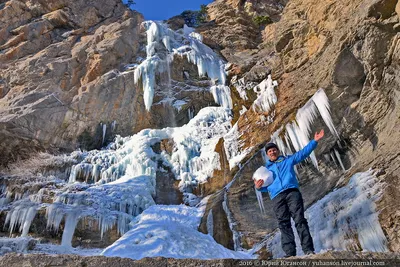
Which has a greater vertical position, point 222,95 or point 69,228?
point 222,95

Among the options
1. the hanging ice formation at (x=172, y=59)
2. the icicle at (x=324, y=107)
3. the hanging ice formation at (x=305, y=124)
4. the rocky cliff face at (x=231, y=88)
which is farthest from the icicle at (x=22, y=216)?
the hanging ice formation at (x=172, y=59)

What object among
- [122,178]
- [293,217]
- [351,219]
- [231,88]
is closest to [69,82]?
[122,178]

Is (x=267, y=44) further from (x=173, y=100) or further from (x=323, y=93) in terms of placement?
(x=323, y=93)

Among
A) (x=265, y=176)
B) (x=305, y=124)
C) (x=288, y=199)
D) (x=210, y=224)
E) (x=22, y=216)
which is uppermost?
(x=305, y=124)

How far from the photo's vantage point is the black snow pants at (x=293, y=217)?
3748 mm

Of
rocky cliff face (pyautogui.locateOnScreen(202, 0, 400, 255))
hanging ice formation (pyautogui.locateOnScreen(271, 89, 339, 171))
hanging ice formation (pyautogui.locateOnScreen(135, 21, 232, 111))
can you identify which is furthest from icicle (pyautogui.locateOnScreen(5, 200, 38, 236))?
hanging ice formation (pyautogui.locateOnScreen(135, 21, 232, 111))

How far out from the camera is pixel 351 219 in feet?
23.8

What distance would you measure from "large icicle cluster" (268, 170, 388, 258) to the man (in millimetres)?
3358

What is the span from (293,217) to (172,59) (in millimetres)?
19548

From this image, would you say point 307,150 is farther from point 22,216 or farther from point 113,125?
point 113,125

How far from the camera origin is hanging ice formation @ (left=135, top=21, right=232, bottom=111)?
20938 millimetres

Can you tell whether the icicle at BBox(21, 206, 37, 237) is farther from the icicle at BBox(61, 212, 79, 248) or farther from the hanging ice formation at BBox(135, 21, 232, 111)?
the hanging ice formation at BBox(135, 21, 232, 111)

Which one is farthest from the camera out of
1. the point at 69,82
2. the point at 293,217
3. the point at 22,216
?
the point at 69,82

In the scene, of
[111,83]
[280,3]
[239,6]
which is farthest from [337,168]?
[280,3]
